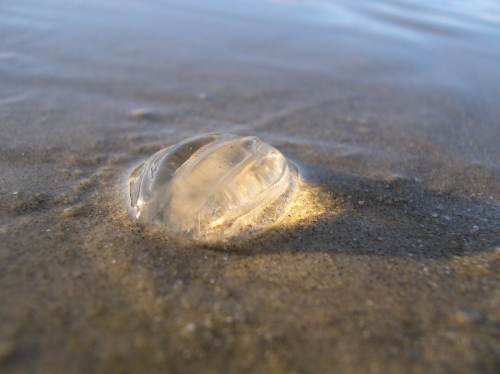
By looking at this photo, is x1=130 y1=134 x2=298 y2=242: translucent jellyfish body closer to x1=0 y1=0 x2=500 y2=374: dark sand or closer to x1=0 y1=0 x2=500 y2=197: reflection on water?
x1=0 y1=0 x2=500 y2=374: dark sand

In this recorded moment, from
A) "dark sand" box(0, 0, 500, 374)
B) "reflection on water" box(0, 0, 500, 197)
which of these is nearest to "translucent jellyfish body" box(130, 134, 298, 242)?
"dark sand" box(0, 0, 500, 374)

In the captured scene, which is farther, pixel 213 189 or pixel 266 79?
pixel 266 79

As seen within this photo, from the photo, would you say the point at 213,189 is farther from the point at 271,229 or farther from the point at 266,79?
the point at 266,79

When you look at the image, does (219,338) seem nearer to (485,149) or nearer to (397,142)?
(397,142)

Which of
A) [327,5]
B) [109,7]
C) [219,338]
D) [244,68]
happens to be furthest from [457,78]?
[109,7]

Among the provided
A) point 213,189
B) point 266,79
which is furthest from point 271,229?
point 266,79

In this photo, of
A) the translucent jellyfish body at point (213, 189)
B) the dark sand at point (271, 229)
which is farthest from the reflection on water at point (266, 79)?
the translucent jellyfish body at point (213, 189)
